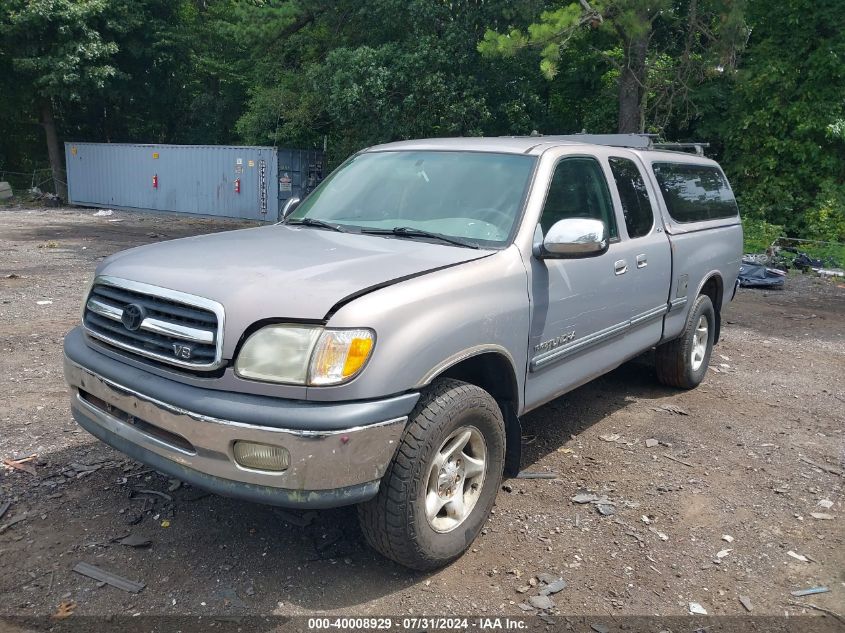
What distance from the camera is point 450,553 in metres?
3.24

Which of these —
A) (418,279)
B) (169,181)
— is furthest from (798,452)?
(169,181)

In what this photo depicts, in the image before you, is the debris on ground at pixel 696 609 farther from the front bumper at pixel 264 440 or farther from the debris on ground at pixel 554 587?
the front bumper at pixel 264 440

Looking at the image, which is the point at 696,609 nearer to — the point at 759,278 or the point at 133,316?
the point at 133,316

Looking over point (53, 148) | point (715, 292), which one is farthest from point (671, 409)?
point (53, 148)

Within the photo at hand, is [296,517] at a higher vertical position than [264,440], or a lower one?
lower

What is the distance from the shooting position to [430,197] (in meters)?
4.09

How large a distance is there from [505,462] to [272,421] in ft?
5.34

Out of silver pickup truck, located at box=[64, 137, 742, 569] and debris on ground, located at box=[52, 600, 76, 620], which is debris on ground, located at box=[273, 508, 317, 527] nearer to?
silver pickup truck, located at box=[64, 137, 742, 569]

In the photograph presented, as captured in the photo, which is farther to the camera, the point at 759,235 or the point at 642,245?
the point at 759,235

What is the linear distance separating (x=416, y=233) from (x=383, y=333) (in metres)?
1.13

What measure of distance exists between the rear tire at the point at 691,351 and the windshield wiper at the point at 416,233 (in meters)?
2.88

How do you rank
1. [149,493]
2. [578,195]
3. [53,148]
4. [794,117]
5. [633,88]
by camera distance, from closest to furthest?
[149,493], [578,195], [794,117], [633,88], [53,148]

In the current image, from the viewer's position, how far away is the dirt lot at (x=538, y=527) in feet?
10.1

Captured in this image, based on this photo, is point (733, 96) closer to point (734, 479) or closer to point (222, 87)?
point (734, 479)
